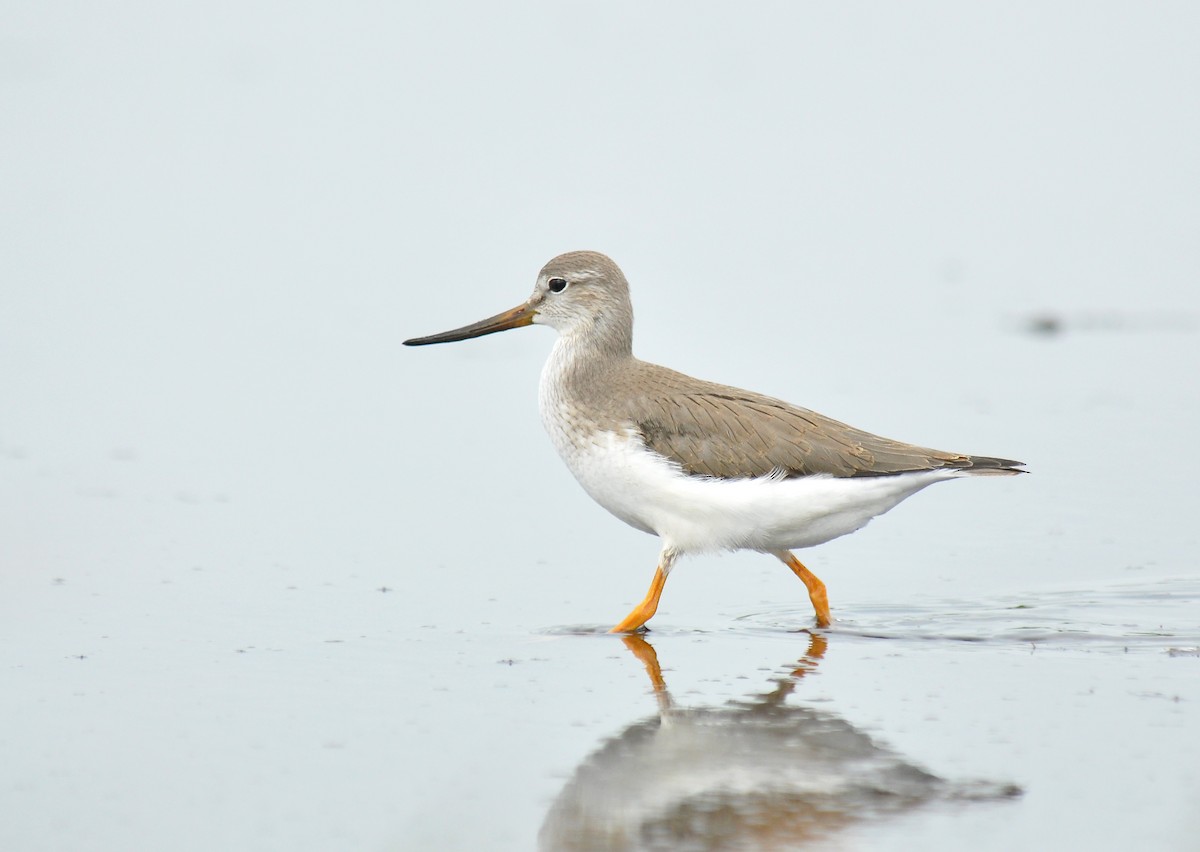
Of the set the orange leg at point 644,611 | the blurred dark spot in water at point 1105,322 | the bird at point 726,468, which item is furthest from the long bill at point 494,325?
the blurred dark spot in water at point 1105,322

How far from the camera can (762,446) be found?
779 cm

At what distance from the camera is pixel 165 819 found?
17.3 feet

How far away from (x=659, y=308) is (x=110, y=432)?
14.5 ft

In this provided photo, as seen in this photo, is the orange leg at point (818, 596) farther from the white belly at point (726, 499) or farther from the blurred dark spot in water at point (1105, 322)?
the blurred dark spot in water at point (1105, 322)

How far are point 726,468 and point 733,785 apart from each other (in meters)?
2.40

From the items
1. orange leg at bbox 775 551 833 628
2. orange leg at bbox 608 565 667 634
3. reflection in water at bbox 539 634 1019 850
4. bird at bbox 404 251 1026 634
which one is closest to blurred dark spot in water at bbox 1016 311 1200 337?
bird at bbox 404 251 1026 634

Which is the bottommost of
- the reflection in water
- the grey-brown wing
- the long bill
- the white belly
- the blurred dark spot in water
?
the reflection in water

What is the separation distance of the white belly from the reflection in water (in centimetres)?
141

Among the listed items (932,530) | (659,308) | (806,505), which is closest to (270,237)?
(659,308)

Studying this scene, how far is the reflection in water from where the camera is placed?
5.16 m

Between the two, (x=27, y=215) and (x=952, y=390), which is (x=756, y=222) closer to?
(x=952, y=390)

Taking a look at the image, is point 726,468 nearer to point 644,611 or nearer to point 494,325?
point 644,611

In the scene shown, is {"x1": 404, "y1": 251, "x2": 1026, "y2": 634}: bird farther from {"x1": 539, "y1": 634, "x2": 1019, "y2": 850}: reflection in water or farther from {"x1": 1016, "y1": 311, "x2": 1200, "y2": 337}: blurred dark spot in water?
{"x1": 1016, "y1": 311, "x2": 1200, "y2": 337}: blurred dark spot in water

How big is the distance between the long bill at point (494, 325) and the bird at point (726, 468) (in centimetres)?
75
